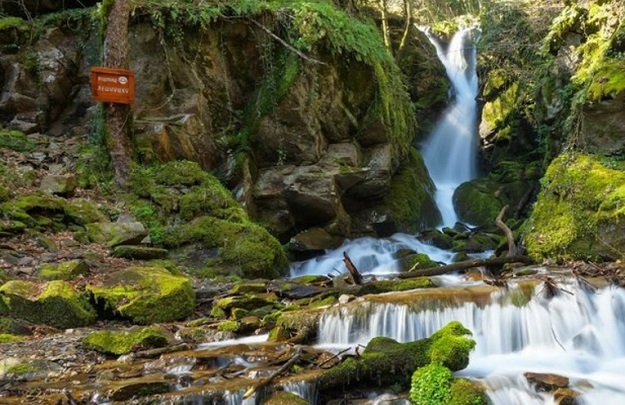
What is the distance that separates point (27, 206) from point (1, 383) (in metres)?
4.32

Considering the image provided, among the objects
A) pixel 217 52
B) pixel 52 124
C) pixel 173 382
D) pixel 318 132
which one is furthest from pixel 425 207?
pixel 173 382

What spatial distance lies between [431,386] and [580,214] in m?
6.34

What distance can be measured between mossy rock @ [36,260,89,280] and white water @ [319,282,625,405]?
11.8ft

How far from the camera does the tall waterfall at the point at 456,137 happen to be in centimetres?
1909

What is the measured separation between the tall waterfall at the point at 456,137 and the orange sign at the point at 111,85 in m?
10.8

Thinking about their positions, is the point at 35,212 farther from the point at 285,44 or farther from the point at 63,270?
the point at 285,44

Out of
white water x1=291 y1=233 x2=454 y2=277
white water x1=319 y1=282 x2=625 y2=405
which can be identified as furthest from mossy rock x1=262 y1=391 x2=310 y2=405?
white water x1=291 y1=233 x2=454 y2=277

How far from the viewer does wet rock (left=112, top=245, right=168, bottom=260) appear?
8508 mm

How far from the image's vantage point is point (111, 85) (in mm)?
9766

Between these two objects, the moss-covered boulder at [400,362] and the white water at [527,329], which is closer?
the moss-covered boulder at [400,362]

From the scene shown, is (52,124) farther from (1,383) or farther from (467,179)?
(467,179)

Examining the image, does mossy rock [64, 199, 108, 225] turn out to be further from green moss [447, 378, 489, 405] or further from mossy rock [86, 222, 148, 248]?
green moss [447, 378, 489, 405]

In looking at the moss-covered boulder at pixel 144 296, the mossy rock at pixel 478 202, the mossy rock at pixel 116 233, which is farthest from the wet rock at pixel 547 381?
the mossy rock at pixel 478 202

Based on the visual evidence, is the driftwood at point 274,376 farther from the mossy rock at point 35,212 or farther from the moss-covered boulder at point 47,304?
the mossy rock at point 35,212
